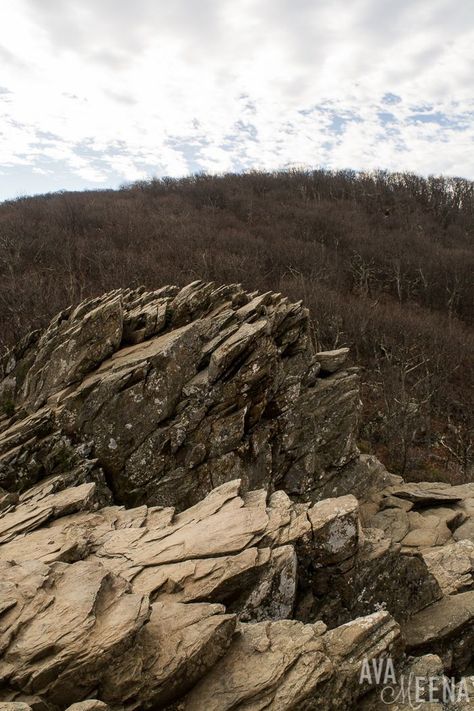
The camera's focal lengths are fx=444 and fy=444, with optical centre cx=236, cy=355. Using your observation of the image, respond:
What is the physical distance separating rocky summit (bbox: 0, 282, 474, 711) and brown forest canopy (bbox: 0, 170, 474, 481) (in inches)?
170

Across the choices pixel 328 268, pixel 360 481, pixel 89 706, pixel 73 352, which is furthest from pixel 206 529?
pixel 328 268

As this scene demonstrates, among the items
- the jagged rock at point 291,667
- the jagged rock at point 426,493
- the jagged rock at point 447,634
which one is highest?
the jagged rock at point 291,667

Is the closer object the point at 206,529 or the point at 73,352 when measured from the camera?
the point at 206,529

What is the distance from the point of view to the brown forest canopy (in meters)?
31.8

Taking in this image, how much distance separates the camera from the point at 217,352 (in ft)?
45.6

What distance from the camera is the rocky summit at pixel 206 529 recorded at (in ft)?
18.5

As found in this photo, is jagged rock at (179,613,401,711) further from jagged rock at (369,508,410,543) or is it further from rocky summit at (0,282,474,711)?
jagged rock at (369,508,410,543)

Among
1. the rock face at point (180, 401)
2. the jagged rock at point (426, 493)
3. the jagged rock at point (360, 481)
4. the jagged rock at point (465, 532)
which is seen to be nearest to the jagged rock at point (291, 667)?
the rock face at point (180, 401)

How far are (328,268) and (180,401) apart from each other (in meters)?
44.6

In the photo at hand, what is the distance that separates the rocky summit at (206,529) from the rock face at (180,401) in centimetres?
6

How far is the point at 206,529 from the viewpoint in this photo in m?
8.25

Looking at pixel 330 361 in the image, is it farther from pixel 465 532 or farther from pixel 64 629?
pixel 64 629

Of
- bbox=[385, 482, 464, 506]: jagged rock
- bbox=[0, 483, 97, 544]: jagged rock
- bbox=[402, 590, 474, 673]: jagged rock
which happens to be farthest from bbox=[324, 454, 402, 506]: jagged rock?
bbox=[0, 483, 97, 544]: jagged rock

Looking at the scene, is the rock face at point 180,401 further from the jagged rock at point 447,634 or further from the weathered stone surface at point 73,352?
the jagged rock at point 447,634
